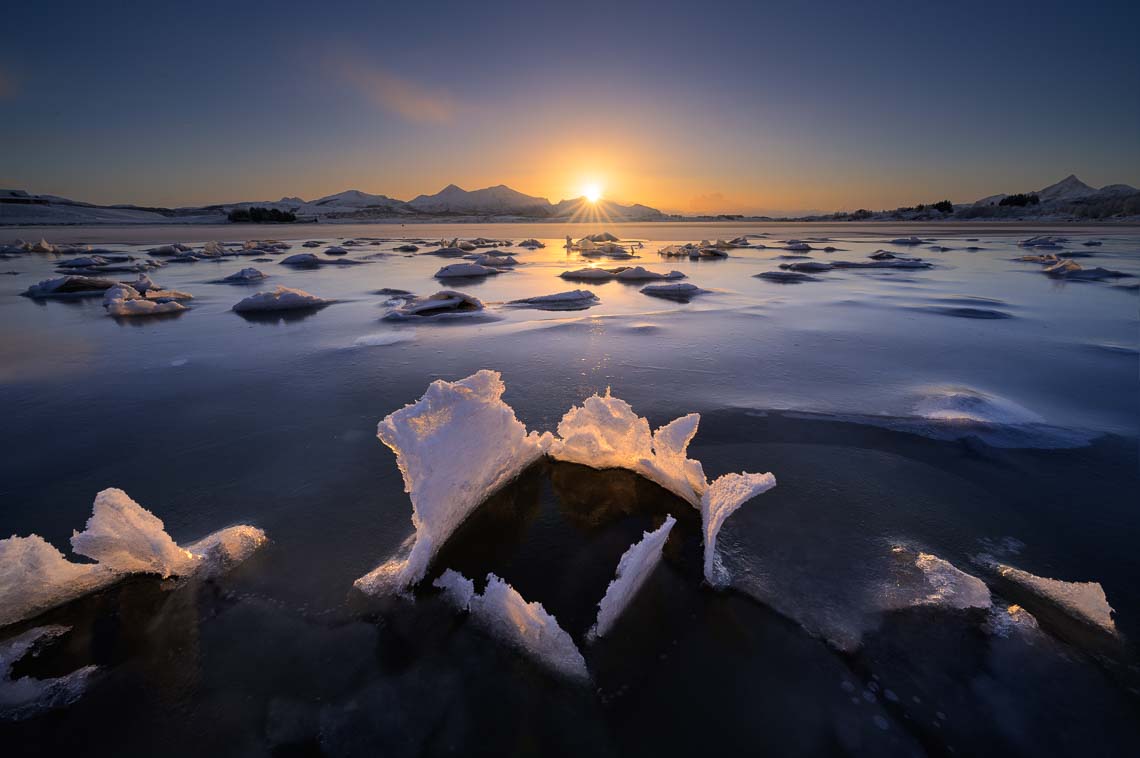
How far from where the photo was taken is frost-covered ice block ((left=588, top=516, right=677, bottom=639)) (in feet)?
5.53

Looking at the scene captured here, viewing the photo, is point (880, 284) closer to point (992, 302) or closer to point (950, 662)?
point (992, 302)

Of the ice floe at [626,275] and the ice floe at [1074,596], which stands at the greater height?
the ice floe at [626,275]

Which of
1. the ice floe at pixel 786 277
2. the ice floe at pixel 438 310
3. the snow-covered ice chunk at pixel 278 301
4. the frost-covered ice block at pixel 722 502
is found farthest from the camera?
the ice floe at pixel 786 277

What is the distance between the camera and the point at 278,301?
7812mm

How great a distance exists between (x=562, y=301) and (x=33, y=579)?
23.3 feet

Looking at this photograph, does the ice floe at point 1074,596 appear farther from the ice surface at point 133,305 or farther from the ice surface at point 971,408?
the ice surface at point 133,305

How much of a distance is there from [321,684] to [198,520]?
133cm

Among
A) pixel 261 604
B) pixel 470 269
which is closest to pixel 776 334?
pixel 261 604

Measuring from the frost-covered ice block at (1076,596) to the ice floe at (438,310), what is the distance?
21.2ft

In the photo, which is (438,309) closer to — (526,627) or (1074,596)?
(526,627)

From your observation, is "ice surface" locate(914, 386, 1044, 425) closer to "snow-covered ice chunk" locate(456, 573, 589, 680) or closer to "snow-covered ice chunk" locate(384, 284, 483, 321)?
"snow-covered ice chunk" locate(456, 573, 589, 680)

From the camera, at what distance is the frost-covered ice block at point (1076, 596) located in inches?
67.0

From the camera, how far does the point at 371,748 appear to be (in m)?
1.35

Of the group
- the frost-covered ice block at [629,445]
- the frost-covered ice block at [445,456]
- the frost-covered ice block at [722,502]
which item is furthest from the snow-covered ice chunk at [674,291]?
the frost-covered ice block at [722,502]
